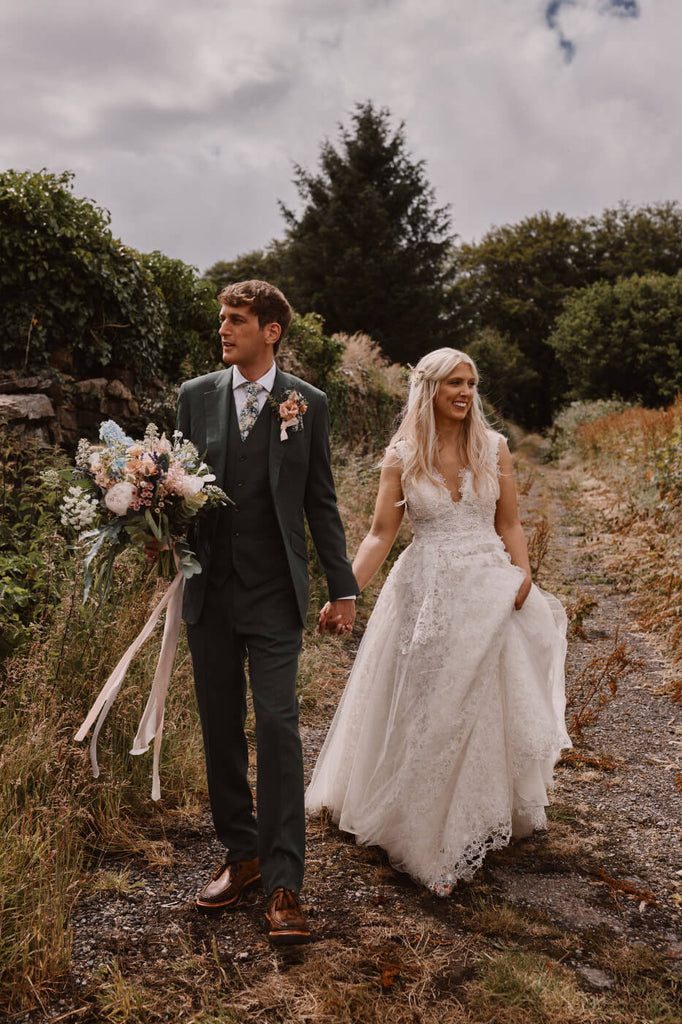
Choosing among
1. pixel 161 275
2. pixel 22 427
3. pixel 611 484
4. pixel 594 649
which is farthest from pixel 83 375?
pixel 611 484

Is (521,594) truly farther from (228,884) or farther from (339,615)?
(228,884)

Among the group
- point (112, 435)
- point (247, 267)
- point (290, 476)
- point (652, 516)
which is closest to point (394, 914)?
point (290, 476)

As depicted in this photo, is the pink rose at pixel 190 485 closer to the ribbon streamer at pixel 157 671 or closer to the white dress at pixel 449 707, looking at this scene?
the ribbon streamer at pixel 157 671

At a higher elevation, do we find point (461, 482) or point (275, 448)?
point (275, 448)

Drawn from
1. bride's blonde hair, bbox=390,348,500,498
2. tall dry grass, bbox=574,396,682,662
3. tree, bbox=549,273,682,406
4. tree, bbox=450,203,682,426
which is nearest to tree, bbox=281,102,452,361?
tree, bbox=549,273,682,406

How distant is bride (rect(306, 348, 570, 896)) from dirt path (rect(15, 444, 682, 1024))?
17cm

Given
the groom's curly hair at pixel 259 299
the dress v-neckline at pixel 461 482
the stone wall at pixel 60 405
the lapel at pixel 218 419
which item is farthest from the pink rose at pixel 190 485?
the stone wall at pixel 60 405

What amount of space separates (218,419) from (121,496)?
527 millimetres

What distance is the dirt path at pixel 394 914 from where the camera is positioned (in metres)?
2.65

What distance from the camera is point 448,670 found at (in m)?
3.39

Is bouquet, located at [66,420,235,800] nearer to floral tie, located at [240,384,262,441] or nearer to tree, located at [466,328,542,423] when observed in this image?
floral tie, located at [240,384,262,441]

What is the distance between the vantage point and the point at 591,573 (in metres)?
9.42

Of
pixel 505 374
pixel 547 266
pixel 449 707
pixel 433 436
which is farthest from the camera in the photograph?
pixel 547 266

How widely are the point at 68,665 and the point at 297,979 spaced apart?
1905 mm
